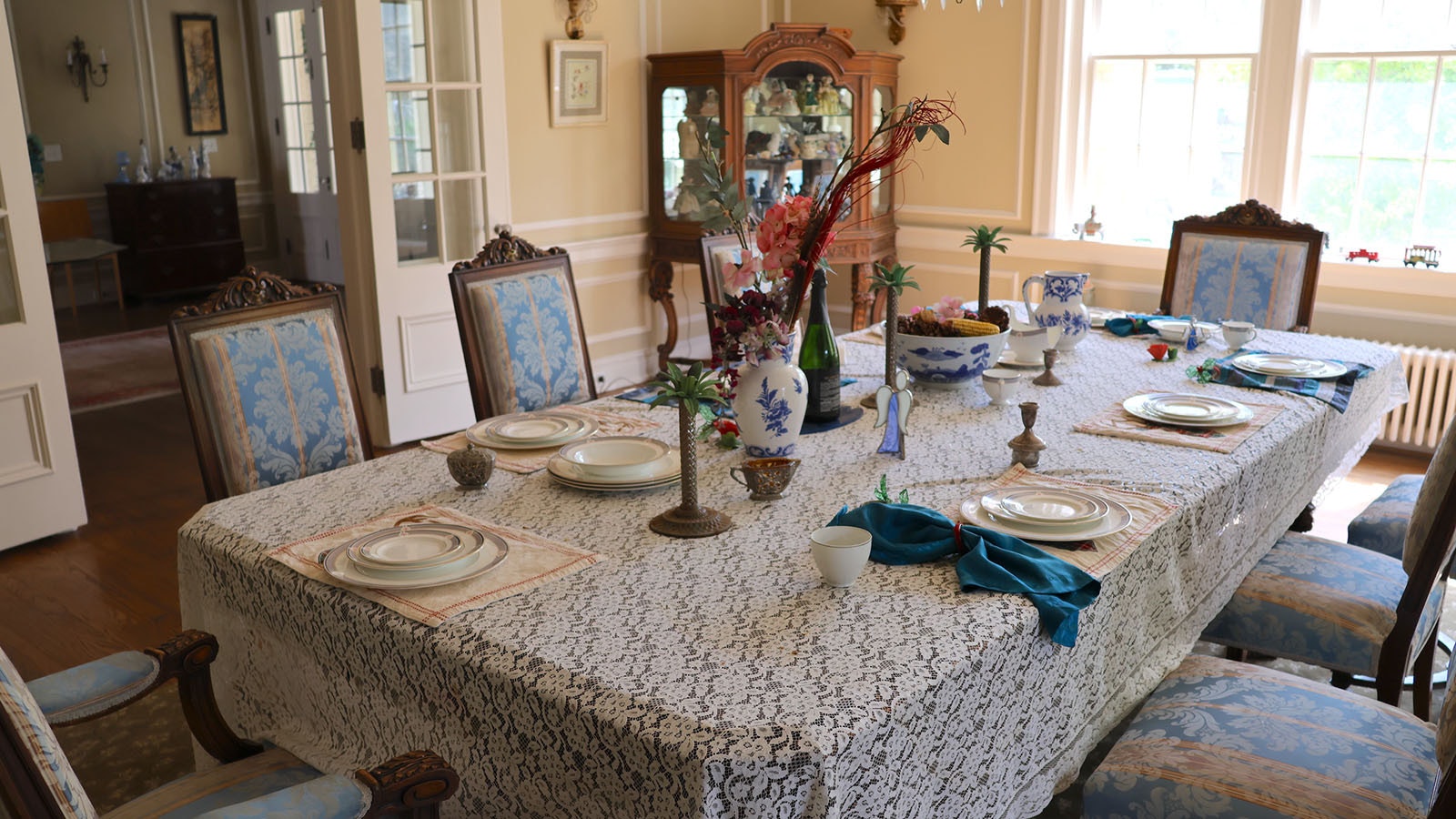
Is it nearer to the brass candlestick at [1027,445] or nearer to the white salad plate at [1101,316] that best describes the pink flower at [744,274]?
the brass candlestick at [1027,445]

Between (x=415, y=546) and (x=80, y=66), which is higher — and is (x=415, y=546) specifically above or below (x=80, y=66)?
below

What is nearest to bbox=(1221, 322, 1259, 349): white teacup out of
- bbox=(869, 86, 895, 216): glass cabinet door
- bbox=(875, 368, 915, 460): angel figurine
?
bbox=(875, 368, 915, 460): angel figurine

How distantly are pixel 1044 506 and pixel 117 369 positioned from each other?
229 inches

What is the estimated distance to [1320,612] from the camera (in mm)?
2201

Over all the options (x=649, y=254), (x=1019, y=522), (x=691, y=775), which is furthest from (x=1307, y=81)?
(x=691, y=775)

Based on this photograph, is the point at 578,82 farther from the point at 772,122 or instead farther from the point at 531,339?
the point at 531,339

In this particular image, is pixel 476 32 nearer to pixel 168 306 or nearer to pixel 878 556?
pixel 878 556

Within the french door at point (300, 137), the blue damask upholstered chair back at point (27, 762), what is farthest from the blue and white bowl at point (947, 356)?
the french door at point (300, 137)

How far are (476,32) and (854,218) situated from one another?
6.26 ft

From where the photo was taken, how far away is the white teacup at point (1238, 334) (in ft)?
9.70

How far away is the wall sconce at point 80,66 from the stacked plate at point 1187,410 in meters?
8.17

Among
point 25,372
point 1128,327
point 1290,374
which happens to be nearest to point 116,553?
point 25,372

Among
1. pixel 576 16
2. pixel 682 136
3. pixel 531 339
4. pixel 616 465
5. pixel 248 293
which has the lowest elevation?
pixel 616 465

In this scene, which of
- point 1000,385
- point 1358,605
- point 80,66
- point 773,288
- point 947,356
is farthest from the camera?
point 80,66
